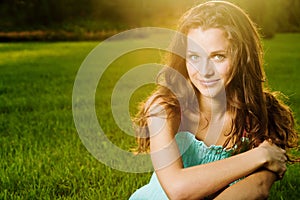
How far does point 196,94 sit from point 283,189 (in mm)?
1198

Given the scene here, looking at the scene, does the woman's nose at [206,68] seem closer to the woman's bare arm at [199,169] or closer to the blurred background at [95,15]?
the woman's bare arm at [199,169]

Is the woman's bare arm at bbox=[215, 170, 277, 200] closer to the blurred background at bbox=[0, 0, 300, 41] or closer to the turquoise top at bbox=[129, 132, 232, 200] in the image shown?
the turquoise top at bbox=[129, 132, 232, 200]

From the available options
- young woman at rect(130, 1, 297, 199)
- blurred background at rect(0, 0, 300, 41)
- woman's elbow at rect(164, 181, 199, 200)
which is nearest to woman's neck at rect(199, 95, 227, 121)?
young woman at rect(130, 1, 297, 199)

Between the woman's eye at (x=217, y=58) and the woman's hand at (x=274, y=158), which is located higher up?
the woman's eye at (x=217, y=58)

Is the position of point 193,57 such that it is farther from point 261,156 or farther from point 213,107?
point 261,156

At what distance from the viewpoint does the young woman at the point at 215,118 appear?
2.22m

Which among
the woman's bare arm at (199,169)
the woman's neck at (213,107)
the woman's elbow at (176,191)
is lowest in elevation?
the woman's elbow at (176,191)

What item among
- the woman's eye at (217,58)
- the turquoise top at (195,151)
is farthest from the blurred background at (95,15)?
the woman's eye at (217,58)

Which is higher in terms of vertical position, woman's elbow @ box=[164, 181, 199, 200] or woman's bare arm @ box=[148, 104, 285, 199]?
woman's bare arm @ box=[148, 104, 285, 199]

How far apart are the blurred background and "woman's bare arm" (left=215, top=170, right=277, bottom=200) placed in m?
22.3

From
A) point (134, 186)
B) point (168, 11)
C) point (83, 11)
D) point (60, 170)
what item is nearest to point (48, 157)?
point (60, 170)

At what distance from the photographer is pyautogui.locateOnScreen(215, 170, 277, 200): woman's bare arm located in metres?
2.21

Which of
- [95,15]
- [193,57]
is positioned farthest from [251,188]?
[95,15]

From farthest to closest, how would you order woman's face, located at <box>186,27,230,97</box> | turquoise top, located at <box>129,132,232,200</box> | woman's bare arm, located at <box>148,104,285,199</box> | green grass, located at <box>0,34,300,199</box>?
green grass, located at <box>0,34,300,199</box>, turquoise top, located at <box>129,132,232,200</box>, woman's face, located at <box>186,27,230,97</box>, woman's bare arm, located at <box>148,104,285,199</box>
